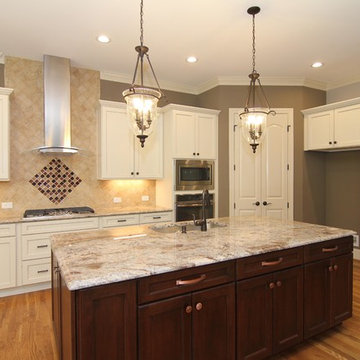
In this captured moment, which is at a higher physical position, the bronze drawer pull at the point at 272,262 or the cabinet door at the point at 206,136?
the cabinet door at the point at 206,136

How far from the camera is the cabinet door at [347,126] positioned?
12.9 ft

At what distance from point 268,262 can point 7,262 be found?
2.96 meters

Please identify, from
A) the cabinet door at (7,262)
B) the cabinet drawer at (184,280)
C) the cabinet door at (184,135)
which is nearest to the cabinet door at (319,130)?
the cabinet door at (184,135)

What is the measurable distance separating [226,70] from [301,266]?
3.13 meters

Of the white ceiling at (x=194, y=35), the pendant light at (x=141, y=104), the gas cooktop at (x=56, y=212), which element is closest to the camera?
the pendant light at (x=141, y=104)

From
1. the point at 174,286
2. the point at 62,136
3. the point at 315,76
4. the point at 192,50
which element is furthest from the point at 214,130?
the point at 174,286

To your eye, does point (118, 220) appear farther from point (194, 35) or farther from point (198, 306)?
point (194, 35)

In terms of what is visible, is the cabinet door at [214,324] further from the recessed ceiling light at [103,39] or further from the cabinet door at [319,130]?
the cabinet door at [319,130]

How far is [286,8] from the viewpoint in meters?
2.64

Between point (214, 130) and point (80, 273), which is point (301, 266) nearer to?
point (80, 273)

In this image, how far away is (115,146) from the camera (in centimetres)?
404

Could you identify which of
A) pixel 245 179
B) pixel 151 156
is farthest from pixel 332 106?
pixel 151 156

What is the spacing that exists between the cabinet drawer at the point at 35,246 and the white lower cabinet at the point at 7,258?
11 centimetres

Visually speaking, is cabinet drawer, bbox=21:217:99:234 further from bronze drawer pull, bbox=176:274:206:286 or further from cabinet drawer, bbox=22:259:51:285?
bronze drawer pull, bbox=176:274:206:286
